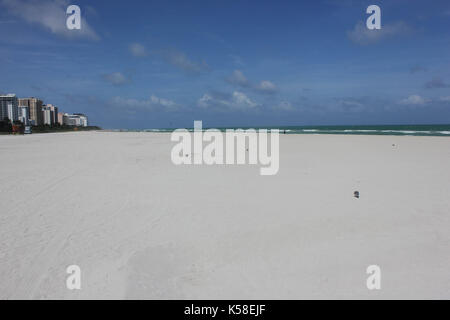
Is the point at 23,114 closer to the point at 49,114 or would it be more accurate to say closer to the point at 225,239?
the point at 49,114

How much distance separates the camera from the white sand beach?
9.63 ft

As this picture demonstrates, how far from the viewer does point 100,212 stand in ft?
17.1

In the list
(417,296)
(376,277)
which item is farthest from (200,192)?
(417,296)

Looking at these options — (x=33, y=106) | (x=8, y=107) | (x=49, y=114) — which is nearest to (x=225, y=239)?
(x=8, y=107)

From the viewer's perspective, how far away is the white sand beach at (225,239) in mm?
2936

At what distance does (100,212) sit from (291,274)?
3830mm

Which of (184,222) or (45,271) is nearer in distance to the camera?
(45,271)

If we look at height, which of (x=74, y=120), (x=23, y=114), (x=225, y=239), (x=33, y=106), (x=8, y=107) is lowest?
(x=225, y=239)

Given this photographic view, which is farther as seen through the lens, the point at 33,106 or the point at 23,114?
the point at 33,106

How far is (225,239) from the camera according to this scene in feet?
13.2

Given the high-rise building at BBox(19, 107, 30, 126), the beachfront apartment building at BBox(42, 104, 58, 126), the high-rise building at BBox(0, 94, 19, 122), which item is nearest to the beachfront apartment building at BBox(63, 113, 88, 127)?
the beachfront apartment building at BBox(42, 104, 58, 126)

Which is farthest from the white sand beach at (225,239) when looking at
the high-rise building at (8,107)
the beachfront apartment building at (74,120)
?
the beachfront apartment building at (74,120)

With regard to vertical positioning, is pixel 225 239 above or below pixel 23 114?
below
